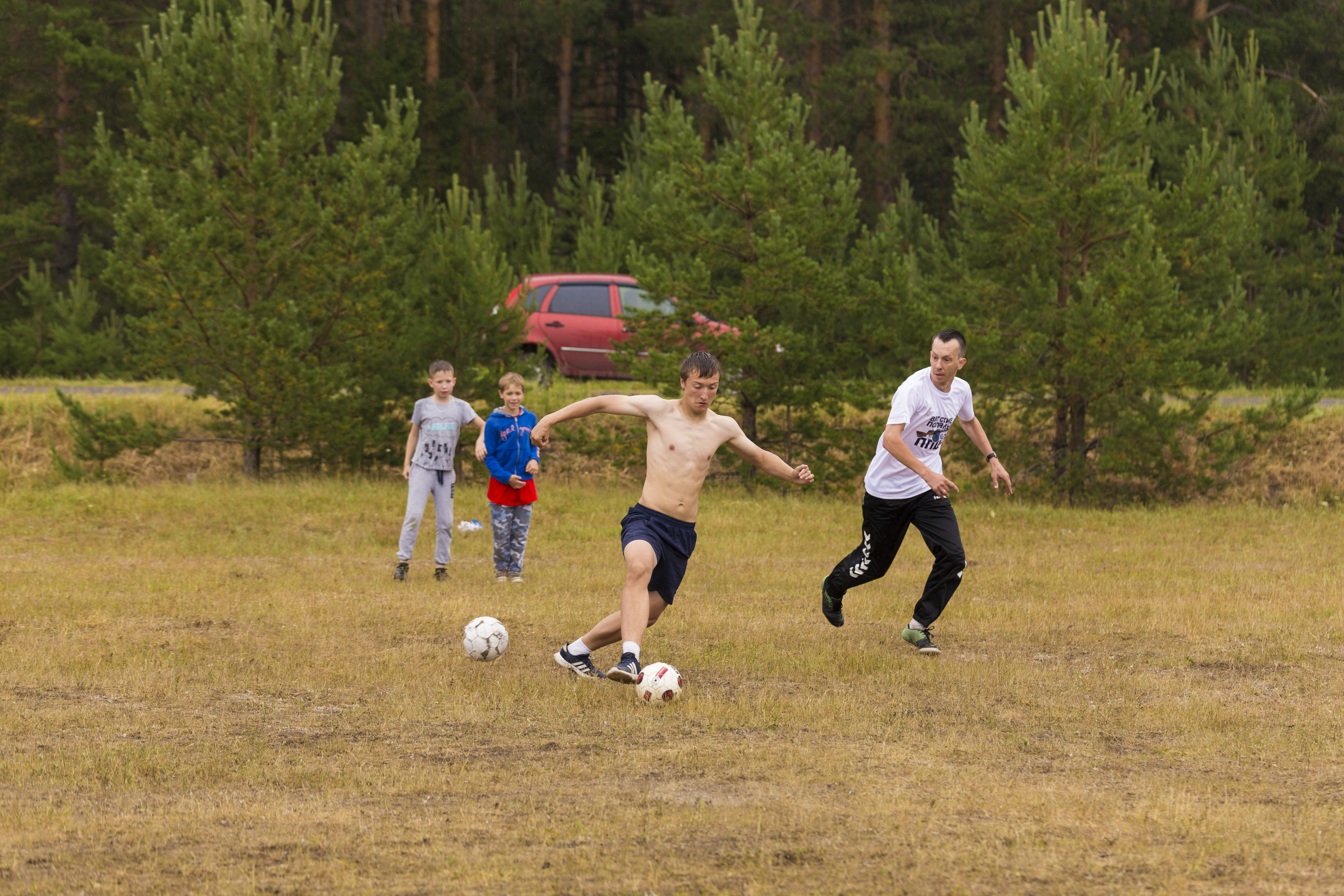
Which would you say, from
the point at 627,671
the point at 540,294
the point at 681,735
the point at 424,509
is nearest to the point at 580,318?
the point at 540,294

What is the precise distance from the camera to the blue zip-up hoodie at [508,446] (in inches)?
444

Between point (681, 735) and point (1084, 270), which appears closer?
point (681, 735)

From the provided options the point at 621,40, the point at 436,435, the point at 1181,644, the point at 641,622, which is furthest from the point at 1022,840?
the point at 621,40

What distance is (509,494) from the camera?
37.4 feet

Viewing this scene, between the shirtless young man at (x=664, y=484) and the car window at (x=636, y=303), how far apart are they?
405 inches

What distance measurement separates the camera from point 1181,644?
9148 millimetres

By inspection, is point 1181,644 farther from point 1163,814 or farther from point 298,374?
point 298,374

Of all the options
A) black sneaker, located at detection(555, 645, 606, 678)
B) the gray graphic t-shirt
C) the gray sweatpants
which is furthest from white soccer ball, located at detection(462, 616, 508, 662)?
the gray graphic t-shirt

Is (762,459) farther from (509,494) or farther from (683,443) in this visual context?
(509,494)

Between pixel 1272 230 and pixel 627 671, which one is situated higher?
pixel 1272 230

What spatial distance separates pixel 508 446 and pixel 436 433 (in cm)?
65

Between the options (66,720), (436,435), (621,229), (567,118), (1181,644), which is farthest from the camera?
(567,118)

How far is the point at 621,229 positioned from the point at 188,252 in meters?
10.4

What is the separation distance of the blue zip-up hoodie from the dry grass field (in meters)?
1.01
